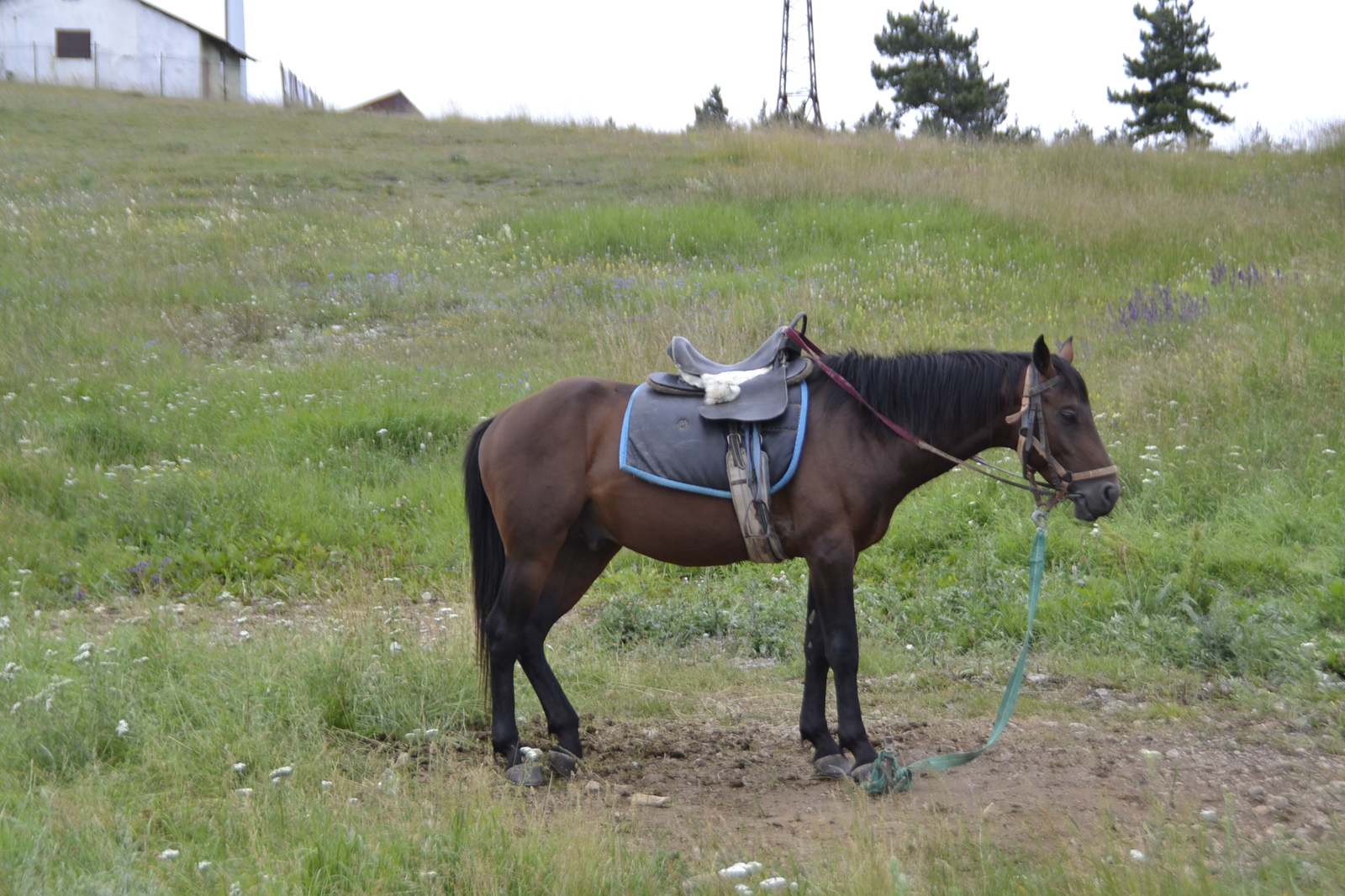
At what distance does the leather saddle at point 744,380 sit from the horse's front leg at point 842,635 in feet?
2.38

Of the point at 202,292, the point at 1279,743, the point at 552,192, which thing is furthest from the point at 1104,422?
the point at 552,192

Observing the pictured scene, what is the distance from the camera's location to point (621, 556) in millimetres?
7832

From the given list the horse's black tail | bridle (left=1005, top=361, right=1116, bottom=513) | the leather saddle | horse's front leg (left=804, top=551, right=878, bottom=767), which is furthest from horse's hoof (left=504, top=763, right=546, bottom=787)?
bridle (left=1005, top=361, right=1116, bottom=513)

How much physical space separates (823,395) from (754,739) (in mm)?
1786

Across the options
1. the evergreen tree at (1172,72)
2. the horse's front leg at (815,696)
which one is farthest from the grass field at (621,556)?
the evergreen tree at (1172,72)

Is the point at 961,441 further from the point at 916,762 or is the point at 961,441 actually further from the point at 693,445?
the point at 916,762

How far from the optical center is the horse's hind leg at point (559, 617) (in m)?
4.61

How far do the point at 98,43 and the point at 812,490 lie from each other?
4465 cm

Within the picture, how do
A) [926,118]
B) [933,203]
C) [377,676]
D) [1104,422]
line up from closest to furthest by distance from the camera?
[377,676] → [1104,422] → [933,203] → [926,118]

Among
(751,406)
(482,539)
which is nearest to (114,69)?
(482,539)

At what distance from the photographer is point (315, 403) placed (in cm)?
1019

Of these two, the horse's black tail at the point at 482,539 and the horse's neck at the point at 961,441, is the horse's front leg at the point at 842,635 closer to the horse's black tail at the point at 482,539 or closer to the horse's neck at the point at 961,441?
the horse's neck at the point at 961,441

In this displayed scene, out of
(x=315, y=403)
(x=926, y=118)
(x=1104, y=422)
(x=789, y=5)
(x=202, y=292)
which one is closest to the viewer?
(x=1104, y=422)

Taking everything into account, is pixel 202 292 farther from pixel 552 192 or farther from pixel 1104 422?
pixel 1104 422
